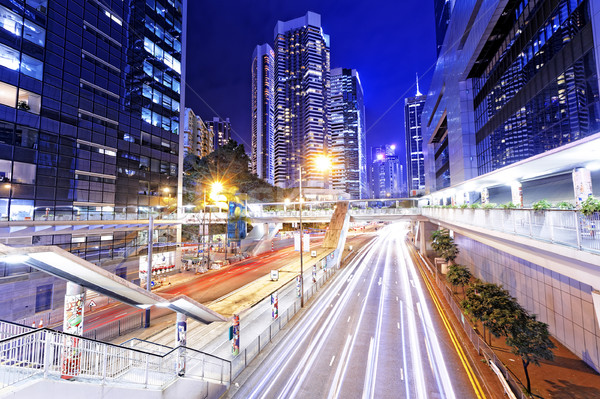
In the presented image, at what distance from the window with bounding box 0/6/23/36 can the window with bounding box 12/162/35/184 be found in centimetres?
1234

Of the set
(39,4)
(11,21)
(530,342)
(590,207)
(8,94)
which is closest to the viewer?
(590,207)

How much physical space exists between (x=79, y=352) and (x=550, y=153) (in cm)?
1865

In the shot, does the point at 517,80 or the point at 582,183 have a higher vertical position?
the point at 517,80

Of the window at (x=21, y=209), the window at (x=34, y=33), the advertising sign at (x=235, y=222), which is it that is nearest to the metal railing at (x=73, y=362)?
the advertising sign at (x=235, y=222)

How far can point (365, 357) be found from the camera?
47.9 ft

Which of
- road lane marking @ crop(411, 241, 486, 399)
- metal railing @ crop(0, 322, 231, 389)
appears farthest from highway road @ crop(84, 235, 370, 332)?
road lane marking @ crop(411, 241, 486, 399)

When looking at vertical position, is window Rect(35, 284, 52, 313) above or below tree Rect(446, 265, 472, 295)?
below

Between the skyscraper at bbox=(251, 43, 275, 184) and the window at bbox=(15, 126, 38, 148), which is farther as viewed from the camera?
the skyscraper at bbox=(251, 43, 275, 184)

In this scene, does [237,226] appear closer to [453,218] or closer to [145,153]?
[145,153]

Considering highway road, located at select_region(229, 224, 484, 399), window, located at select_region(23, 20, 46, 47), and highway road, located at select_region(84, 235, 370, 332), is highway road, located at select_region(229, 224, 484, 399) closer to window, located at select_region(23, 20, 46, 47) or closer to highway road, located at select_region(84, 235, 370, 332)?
highway road, located at select_region(84, 235, 370, 332)

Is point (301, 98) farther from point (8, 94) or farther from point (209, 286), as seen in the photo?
point (209, 286)

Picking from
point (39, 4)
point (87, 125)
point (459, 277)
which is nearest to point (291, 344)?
point (459, 277)

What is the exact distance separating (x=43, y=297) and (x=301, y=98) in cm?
15298

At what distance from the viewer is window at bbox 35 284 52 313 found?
2291cm
